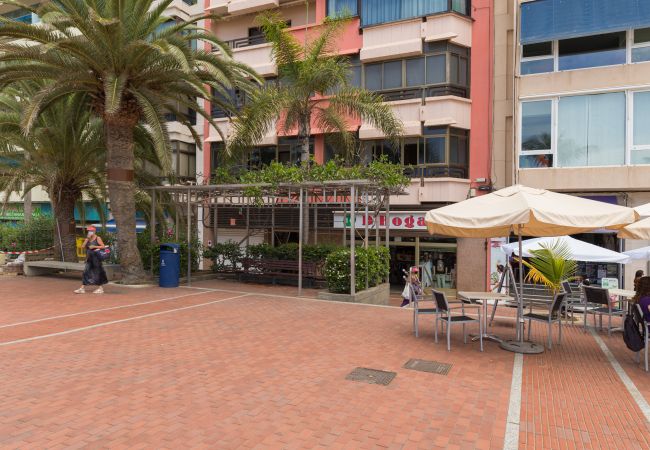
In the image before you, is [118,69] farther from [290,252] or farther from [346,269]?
[346,269]

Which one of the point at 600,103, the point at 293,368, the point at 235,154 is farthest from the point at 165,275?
the point at 600,103

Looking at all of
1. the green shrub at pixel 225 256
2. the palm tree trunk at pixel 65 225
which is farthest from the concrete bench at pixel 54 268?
the green shrub at pixel 225 256

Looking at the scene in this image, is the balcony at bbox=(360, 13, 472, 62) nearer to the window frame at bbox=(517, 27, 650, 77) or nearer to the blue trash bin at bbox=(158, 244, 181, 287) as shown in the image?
the window frame at bbox=(517, 27, 650, 77)

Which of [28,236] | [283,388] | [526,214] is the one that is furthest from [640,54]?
[28,236]

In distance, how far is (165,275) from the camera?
46.6ft

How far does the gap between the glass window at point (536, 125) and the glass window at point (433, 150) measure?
3.05m

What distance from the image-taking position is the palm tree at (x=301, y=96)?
51.0ft

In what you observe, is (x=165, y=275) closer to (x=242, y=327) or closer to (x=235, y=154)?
(x=235, y=154)

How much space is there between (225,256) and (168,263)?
2.98 metres

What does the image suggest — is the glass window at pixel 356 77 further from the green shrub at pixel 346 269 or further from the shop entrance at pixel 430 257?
the green shrub at pixel 346 269

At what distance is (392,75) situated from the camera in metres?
21.1

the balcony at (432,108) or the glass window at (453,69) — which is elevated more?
the glass window at (453,69)

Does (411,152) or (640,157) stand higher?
(411,152)

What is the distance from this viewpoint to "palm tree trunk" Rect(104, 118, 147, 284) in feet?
46.6
